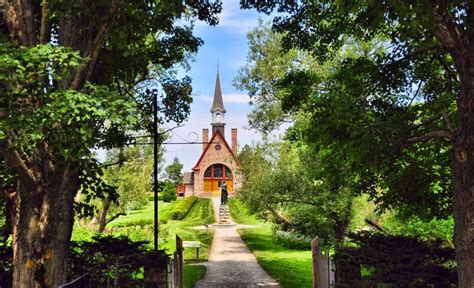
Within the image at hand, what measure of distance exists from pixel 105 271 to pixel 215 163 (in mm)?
49321

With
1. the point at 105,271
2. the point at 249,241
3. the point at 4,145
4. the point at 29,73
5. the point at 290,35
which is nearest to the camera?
the point at 29,73

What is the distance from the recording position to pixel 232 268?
52.0 feet

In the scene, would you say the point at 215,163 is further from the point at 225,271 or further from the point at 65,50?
the point at 65,50

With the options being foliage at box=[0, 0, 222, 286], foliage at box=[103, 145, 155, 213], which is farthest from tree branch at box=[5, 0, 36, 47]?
foliage at box=[103, 145, 155, 213]

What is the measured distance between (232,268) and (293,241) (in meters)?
8.06

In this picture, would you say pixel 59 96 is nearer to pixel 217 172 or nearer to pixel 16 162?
pixel 16 162

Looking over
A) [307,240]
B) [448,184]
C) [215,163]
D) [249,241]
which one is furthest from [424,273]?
[215,163]

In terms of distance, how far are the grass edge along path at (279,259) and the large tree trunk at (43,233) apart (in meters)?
7.03

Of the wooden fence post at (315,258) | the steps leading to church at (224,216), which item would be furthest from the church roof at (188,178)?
the wooden fence post at (315,258)

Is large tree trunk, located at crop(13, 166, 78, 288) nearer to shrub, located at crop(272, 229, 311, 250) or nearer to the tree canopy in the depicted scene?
the tree canopy

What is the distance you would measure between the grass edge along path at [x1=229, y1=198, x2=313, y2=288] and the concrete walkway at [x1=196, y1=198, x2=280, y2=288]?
1.03ft

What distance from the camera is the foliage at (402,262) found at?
7.81 meters

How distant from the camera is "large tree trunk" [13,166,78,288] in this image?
7.28m

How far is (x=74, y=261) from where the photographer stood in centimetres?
882
